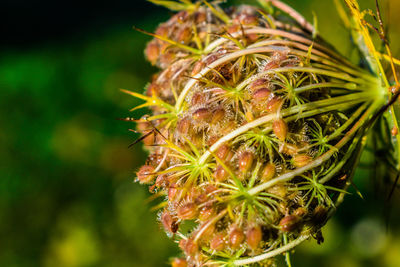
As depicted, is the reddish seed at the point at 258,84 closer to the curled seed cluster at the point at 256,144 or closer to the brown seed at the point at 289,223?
the curled seed cluster at the point at 256,144

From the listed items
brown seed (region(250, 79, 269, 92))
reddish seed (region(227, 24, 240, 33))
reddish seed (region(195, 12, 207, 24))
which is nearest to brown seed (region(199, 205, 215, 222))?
brown seed (region(250, 79, 269, 92))

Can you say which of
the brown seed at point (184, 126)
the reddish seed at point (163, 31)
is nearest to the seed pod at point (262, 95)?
the brown seed at point (184, 126)

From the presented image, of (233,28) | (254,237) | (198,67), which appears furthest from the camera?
(233,28)

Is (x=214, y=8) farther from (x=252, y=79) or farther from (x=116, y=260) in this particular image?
(x=116, y=260)

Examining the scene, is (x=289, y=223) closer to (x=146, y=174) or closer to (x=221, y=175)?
(x=221, y=175)

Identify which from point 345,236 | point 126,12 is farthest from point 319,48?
point 126,12

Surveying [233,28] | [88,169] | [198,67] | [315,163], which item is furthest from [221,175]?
[88,169]
